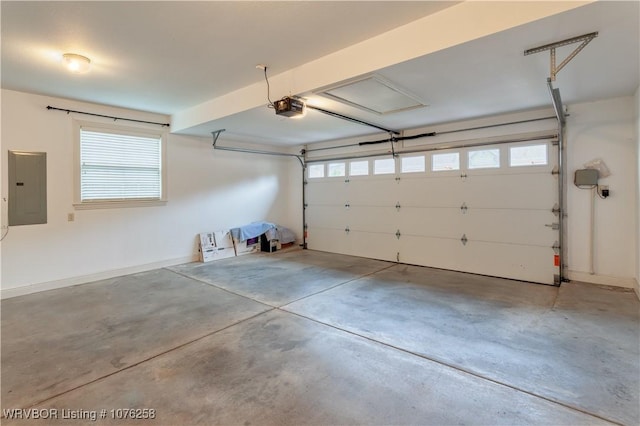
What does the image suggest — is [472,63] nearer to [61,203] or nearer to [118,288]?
[118,288]

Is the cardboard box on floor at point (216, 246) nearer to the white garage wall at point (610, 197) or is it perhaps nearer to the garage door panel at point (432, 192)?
the garage door panel at point (432, 192)

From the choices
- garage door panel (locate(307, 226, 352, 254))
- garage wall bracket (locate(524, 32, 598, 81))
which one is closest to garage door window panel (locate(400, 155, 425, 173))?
garage door panel (locate(307, 226, 352, 254))

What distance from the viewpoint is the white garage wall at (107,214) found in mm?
4312

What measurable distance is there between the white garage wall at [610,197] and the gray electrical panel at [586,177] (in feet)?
0.40

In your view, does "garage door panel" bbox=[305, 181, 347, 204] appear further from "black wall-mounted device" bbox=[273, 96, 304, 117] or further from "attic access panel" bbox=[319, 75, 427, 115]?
"black wall-mounted device" bbox=[273, 96, 304, 117]

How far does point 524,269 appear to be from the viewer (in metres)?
4.86

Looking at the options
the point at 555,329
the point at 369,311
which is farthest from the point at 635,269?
the point at 369,311

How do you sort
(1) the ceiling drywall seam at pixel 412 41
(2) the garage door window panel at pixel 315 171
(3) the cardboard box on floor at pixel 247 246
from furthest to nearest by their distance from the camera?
1. (2) the garage door window panel at pixel 315 171
2. (3) the cardboard box on floor at pixel 247 246
3. (1) the ceiling drywall seam at pixel 412 41

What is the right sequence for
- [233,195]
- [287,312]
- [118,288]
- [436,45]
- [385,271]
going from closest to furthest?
[436,45] → [287,312] → [118,288] → [385,271] → [233,195]

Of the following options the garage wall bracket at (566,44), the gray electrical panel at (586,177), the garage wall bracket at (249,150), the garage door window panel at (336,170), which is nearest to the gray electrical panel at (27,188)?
the garage wall bracket at (249,150)

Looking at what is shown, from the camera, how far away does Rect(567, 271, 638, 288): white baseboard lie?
4.27m

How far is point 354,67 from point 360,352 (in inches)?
106

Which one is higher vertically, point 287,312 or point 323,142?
point 323,142

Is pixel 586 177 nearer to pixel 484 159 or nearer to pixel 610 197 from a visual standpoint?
pixel 610 197
